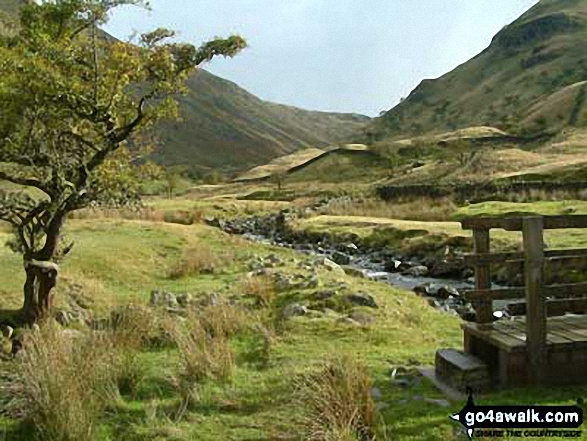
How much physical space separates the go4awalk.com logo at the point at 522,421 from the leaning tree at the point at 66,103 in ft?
31.1

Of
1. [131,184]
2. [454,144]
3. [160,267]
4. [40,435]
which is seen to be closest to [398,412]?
[40,435]

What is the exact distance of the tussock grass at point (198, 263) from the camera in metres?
22.0

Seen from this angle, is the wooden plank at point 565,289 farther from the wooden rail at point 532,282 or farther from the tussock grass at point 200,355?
the tussock grass at point 200,355

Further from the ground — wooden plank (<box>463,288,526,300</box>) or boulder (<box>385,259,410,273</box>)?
wooden plank (<box>463,288,526,300</box>)

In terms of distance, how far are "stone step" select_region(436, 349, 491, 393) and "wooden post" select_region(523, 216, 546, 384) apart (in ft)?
2.02

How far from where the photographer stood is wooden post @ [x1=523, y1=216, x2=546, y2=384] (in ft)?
29.1

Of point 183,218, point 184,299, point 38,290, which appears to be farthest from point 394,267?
point 183,218

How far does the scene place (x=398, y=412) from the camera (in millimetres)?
8352

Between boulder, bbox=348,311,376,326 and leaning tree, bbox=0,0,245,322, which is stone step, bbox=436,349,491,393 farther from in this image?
leaning tree, bbox=0,0,245,322

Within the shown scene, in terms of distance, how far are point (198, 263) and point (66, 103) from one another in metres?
10.6

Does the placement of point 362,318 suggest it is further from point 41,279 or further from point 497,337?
point 41,279

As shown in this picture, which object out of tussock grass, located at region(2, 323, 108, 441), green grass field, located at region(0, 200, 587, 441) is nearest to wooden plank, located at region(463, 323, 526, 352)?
green grass field, located at region(0, 200, 587, 441)

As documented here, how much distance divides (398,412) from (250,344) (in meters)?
4.83

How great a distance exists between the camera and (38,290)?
562 inches
